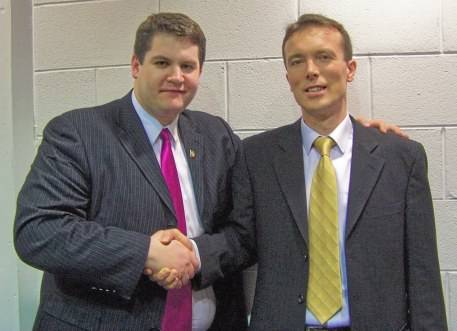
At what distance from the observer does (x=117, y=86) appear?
195 cm

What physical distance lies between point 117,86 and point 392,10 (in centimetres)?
107

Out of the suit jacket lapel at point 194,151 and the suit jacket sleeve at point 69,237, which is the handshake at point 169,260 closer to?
the suit jacket sleeve at point 69,237

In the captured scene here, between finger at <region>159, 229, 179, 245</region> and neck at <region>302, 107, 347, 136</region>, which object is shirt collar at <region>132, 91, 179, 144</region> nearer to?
finger at <region>159, 229, 179, 245</region>

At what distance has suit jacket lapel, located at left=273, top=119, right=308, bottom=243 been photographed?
144cm

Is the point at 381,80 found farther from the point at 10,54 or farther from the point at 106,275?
the point at 10,54

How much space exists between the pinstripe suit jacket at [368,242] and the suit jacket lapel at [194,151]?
0.52 ft

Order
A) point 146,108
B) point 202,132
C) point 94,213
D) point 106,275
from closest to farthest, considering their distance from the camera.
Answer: point 106,275 < point 94,213 < point 146,108 < point 202,132

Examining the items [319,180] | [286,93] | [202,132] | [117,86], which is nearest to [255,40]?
[286,93]

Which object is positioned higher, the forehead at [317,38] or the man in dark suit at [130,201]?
the forehead at [317,38]

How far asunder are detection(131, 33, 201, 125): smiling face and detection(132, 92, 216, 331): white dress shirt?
0.16ft

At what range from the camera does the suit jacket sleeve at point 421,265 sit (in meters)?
1.36

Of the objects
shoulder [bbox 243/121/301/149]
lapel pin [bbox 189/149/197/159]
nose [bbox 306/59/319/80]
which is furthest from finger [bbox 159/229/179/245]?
nose [bbox 306/59/319/80]

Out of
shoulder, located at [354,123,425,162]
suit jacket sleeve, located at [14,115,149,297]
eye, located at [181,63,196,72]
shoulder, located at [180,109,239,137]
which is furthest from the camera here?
shoulder, located at [180,109,239,137]

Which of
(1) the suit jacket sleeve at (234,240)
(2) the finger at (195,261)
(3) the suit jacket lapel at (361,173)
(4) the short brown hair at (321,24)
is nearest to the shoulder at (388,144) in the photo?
(3) the suit jacket lapel at (361,173)
